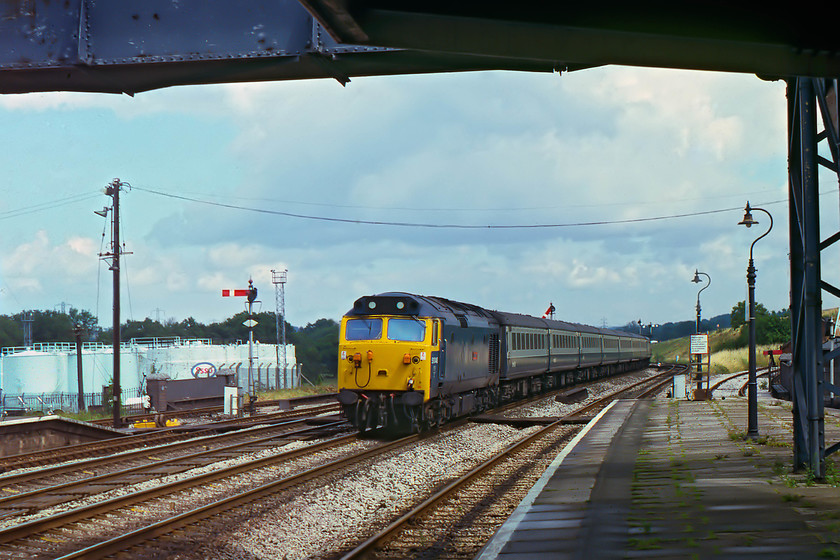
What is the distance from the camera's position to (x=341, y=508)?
38.0ft

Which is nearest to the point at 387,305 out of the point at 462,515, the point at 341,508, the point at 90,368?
the point at 341,508

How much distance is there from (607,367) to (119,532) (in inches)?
1902

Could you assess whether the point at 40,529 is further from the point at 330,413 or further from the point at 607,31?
the point at 330,413

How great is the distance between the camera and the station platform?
7.13 meters

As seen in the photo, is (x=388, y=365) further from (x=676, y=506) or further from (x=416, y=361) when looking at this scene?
(x=676, y=506)

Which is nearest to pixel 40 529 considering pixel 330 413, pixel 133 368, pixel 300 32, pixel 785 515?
pixel 300 32

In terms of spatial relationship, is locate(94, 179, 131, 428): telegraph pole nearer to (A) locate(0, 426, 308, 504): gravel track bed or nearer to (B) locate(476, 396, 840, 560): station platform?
(A) locate(0, 426, 308, 504): gravel track bed

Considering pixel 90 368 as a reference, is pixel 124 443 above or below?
above

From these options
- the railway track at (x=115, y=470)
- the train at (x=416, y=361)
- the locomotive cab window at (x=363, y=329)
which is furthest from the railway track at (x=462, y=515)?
the railway track at (x=115, y=470)

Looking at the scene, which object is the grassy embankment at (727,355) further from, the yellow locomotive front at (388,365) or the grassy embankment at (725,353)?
the yellow locomotive front at (388,365)

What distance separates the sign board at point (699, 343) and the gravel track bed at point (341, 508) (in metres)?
16.0

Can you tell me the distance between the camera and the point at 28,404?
61.5m

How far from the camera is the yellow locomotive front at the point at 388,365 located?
1861cm

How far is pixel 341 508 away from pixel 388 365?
7.34m
